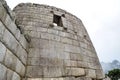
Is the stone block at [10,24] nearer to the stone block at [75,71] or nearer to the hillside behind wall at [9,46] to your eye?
the hillside behind wall at [9,46]

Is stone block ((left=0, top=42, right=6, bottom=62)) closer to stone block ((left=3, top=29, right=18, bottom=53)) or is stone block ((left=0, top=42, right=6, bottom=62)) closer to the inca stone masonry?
the inca stone masonry

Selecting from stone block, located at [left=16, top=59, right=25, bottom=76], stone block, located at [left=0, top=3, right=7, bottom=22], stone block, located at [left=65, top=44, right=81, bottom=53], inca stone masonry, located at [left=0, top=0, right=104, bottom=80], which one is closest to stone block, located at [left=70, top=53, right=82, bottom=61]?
inca stone masonry, located at [left=0, top=0, right=104, bottom=80]

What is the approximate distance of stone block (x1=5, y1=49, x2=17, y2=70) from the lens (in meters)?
3.12

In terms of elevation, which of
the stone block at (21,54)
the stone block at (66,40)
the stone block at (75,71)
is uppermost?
the stone block at (66,40)

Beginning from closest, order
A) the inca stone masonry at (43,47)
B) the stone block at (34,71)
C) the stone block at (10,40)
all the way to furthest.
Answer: the stone block at (10,40)
the inca stone masonry at (43,47)
the stone block at (34,71)

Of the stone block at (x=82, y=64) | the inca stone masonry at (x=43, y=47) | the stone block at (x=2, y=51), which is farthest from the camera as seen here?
the stone block at (x=82, y=64)

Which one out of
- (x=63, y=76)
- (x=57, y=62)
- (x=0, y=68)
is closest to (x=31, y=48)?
(x=57, y=62)

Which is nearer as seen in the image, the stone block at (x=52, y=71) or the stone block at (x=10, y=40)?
the stone block at (x=10, y=40)

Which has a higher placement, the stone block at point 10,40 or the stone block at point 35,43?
the stone block at point 35,43

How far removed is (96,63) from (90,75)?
99 cm

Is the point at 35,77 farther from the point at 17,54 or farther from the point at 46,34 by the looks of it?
the point at 46,34

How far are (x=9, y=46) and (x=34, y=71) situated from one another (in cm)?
153

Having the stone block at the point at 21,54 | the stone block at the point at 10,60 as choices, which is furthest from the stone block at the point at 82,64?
the stone block at the point at 10,60

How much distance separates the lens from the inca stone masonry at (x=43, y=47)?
3.24 meters
